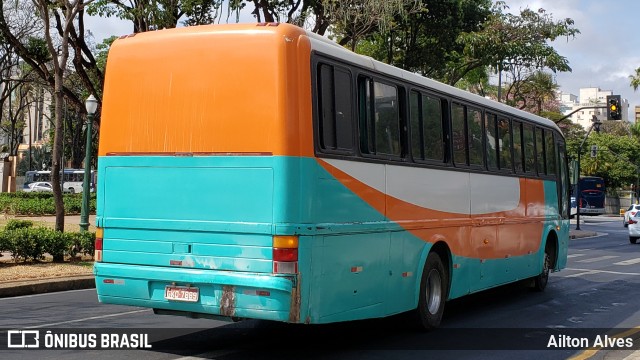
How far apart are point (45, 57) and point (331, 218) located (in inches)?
758

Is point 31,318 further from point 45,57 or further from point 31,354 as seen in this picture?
point 45,57

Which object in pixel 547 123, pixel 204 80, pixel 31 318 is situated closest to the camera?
pixel 204 80

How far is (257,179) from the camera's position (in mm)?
7211

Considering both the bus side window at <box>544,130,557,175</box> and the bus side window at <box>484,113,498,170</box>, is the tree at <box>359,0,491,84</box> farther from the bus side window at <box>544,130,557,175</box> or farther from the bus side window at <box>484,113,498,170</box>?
the bus side window at <box>484,113,498,170</box>

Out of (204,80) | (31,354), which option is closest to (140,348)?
(31,354)

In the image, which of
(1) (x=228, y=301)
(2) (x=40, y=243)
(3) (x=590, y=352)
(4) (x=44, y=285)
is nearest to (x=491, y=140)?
(3) (x=590, y=352)

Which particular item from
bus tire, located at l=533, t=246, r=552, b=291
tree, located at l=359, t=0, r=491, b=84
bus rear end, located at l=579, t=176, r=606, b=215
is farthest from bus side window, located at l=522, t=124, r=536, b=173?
bus rear end, located at l=579, t=176, r=606, b=215

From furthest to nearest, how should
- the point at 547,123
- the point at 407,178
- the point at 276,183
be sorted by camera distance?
the point at 547,123 < the point at 407,178 < the point at 276,183

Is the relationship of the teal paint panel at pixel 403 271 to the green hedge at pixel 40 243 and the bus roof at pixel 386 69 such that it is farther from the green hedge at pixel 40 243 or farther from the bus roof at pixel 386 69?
the green hedge at pixel 40 243

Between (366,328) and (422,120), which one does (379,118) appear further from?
(366,328)

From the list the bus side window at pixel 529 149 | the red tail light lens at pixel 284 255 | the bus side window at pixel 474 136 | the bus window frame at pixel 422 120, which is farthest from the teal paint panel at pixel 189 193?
the bus side window at pixel 529 149

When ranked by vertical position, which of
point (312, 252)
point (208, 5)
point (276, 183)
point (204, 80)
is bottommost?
point (312, 252)

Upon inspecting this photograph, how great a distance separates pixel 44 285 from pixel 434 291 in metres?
7.23

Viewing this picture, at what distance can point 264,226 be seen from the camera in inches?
280
